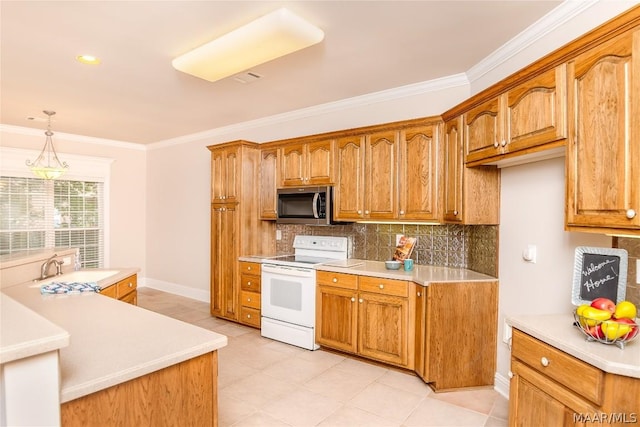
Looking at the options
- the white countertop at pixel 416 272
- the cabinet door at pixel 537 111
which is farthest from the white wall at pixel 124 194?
the cabinet door at pixel 537 111

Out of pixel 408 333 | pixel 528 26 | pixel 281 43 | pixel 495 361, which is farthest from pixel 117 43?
pixel 495 361

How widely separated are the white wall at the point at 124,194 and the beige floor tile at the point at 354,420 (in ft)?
17.4

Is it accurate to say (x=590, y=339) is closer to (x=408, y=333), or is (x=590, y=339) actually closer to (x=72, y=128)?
(x=408, y=333)

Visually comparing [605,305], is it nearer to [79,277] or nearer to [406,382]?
[406,382]

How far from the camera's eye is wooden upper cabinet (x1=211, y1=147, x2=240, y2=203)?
4371mm

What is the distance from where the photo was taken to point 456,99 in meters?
3.31

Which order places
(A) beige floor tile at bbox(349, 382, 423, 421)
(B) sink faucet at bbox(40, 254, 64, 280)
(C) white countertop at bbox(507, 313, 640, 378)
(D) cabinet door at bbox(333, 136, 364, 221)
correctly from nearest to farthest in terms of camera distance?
(C) white countertop at bbox(507, 313, 640, 378)
(A) beige floor tile at bbox(349, 382, 423, 421)
(B) sink faucet at bbox(40, 254, 64, 280)
(D) cabinet door at bbox(333, 136, 364, 221)

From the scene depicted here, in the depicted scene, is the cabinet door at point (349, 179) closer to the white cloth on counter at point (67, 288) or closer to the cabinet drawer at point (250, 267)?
the cabinet drawer at point (250, 267)

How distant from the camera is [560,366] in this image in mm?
1559

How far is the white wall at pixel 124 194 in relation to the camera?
5910mm

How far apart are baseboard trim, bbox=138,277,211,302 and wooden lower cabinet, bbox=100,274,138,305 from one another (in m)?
2.30

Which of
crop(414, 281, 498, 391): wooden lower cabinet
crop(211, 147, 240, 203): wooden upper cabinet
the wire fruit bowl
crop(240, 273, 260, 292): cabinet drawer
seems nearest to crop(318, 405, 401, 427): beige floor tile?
crop(414, 281, 498, 391): wooden lower cabinet

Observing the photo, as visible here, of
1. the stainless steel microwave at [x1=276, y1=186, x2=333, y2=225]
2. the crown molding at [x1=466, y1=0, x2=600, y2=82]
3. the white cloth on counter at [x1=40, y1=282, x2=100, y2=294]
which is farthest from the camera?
the stainless steel microwave at [x1=276, y1=186, x2=333, y2=225]

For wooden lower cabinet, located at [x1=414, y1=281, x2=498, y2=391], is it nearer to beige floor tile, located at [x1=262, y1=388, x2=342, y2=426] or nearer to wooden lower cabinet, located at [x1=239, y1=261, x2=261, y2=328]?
beige floor tile, located at [x1=262, y1=388, x2=342, y2=426]
